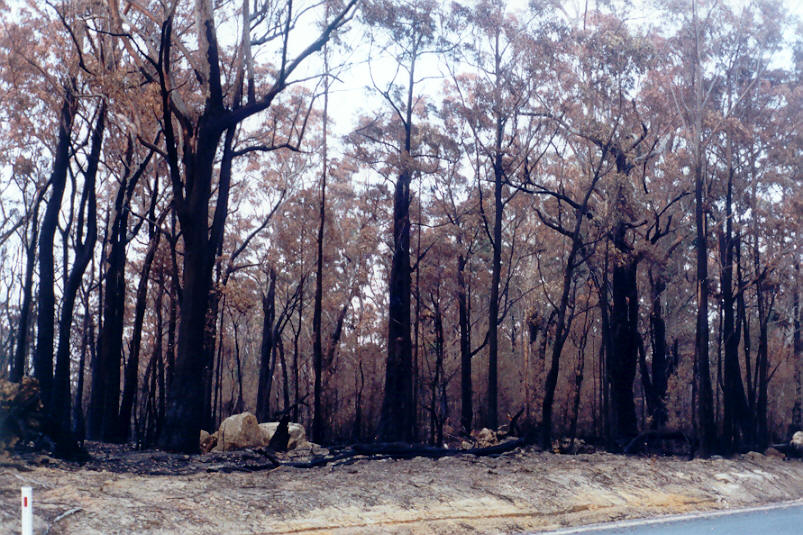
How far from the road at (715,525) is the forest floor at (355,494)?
1.92 ft

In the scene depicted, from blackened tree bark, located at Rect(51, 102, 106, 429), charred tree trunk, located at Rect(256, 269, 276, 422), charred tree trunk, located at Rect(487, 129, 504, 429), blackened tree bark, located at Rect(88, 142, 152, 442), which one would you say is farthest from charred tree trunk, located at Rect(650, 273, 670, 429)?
blackened tree bark, located at Rect(51, 102, 106, 429)

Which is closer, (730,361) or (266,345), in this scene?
(730,361)

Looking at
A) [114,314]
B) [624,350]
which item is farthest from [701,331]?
[114,314]

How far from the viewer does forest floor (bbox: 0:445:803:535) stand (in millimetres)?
8805

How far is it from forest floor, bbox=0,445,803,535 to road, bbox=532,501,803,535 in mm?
584

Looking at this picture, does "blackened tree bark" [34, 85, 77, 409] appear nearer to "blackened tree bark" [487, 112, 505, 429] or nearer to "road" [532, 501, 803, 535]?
"blackened tree bark" [487, 112, 505, 429]

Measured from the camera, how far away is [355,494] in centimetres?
1088

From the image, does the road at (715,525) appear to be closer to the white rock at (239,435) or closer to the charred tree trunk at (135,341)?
the white rock at (239,435)

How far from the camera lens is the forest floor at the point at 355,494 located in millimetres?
8805

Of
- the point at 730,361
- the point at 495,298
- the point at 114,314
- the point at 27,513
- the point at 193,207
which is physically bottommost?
the point at 27,513

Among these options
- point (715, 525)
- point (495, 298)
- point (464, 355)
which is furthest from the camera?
point (464, 355)

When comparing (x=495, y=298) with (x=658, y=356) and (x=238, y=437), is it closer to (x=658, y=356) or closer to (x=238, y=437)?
(x=238, y=437)

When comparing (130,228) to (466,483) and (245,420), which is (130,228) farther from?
(466,483)

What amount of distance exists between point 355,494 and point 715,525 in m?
5.43
